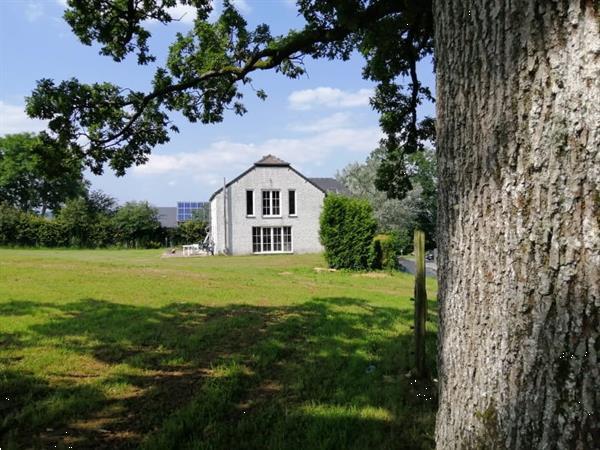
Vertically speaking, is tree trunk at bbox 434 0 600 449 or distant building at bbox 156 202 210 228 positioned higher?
distant building at bbox 156 202 210 228

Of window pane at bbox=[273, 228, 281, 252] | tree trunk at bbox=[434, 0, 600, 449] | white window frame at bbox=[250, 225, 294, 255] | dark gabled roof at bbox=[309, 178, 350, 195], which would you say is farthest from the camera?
dark gabled roof at bbox=[309, 178, 350, 195]

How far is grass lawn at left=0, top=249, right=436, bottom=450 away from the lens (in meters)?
3.66

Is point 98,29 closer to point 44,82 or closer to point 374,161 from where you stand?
point 44,82

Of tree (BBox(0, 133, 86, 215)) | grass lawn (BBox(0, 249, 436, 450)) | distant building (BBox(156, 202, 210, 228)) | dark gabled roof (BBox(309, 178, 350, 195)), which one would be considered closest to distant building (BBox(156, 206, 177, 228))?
distant building (BBox(156, 202, 210, 228))

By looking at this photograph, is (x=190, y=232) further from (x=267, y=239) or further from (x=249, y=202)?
(x=267, y=239)

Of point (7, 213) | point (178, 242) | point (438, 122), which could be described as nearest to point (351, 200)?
point (438, 122)

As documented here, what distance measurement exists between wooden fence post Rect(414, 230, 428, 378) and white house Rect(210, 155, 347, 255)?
3209cm

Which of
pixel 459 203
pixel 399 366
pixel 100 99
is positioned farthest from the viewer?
pixel 100 99

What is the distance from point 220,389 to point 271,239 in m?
33.8

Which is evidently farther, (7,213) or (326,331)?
(7,213)

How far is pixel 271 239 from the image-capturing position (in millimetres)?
38344

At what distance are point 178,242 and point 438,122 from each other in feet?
167

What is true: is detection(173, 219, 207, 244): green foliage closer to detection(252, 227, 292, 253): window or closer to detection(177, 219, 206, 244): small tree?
detection(177, 219, 206, 244): small tree

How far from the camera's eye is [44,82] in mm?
7289
